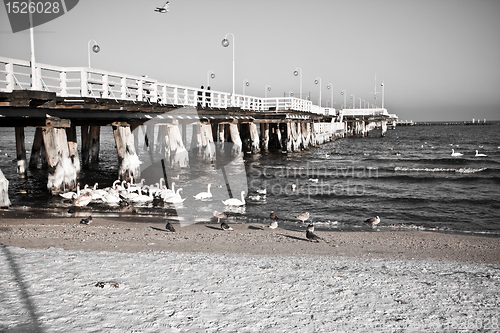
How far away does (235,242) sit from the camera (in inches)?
382

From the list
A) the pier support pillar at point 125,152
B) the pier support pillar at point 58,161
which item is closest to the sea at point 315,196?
the pier support pillar at point 58,161

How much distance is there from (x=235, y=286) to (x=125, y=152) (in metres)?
13.0

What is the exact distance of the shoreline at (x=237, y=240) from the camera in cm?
869

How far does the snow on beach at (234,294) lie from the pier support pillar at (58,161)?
7.27 metres

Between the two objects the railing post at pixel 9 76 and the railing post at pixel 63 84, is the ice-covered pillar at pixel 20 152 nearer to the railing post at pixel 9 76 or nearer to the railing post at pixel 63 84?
the railing post at pixel 63 84

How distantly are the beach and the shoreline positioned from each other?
55mm

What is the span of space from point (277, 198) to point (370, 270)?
10.9 meters

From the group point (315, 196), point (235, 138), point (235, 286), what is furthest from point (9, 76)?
point (235, 138)

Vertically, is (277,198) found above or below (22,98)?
below

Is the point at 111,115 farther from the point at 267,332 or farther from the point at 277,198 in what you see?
the point at 267,332

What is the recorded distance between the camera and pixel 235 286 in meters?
6.00

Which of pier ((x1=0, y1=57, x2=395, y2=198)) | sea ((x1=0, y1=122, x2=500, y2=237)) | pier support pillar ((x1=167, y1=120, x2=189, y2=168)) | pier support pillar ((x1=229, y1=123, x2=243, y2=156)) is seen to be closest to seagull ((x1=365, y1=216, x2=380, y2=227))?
sea ((x1=0, y1=122, x2=500, y2=237))

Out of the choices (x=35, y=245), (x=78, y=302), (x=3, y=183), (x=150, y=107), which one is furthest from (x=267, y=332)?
(x=150, y=107)

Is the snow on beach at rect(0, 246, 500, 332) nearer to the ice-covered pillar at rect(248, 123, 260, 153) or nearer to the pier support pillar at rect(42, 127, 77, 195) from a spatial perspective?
the pier support pillar at rect(42, 127, 77, 195)
